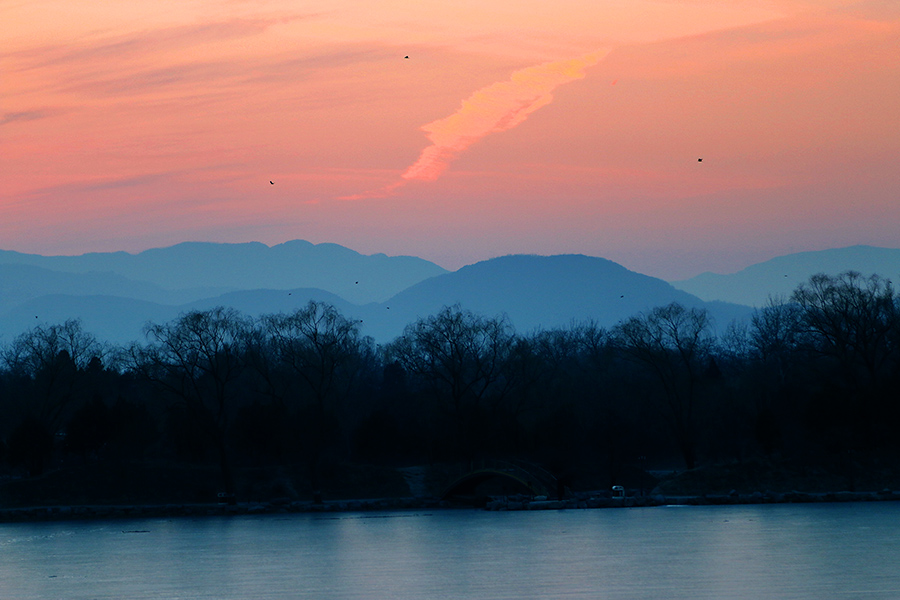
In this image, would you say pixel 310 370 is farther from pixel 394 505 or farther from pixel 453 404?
pixel 394 505

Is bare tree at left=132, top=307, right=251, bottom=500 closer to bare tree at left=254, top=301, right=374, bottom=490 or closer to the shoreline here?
the shoreline

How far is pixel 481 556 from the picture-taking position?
47.2 meters

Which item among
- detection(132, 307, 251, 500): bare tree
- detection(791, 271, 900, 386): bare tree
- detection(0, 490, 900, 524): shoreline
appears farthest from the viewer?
detection(791, 271, 900, 386): bare tree

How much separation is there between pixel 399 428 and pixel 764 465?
27.9m

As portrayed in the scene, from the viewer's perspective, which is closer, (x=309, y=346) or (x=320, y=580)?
(x=320, y=580)

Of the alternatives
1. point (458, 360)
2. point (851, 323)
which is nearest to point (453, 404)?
point (458, 360)

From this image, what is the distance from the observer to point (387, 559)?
47.8 metres

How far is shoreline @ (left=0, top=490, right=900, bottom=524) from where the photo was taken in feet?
231

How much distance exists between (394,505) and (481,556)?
30.4m

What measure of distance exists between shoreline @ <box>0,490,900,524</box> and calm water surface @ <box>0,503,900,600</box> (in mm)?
2462

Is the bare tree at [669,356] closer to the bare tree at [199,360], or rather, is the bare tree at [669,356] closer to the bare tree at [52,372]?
the bare tree at [199,360]

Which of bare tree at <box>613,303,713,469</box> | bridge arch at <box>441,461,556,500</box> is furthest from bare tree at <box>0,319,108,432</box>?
bare tree at <box>613,303,713,469</box>

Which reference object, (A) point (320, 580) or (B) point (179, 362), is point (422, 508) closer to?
(B) point (179, 362)

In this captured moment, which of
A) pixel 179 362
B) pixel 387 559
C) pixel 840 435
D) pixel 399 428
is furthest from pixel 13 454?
pixel 840 435
